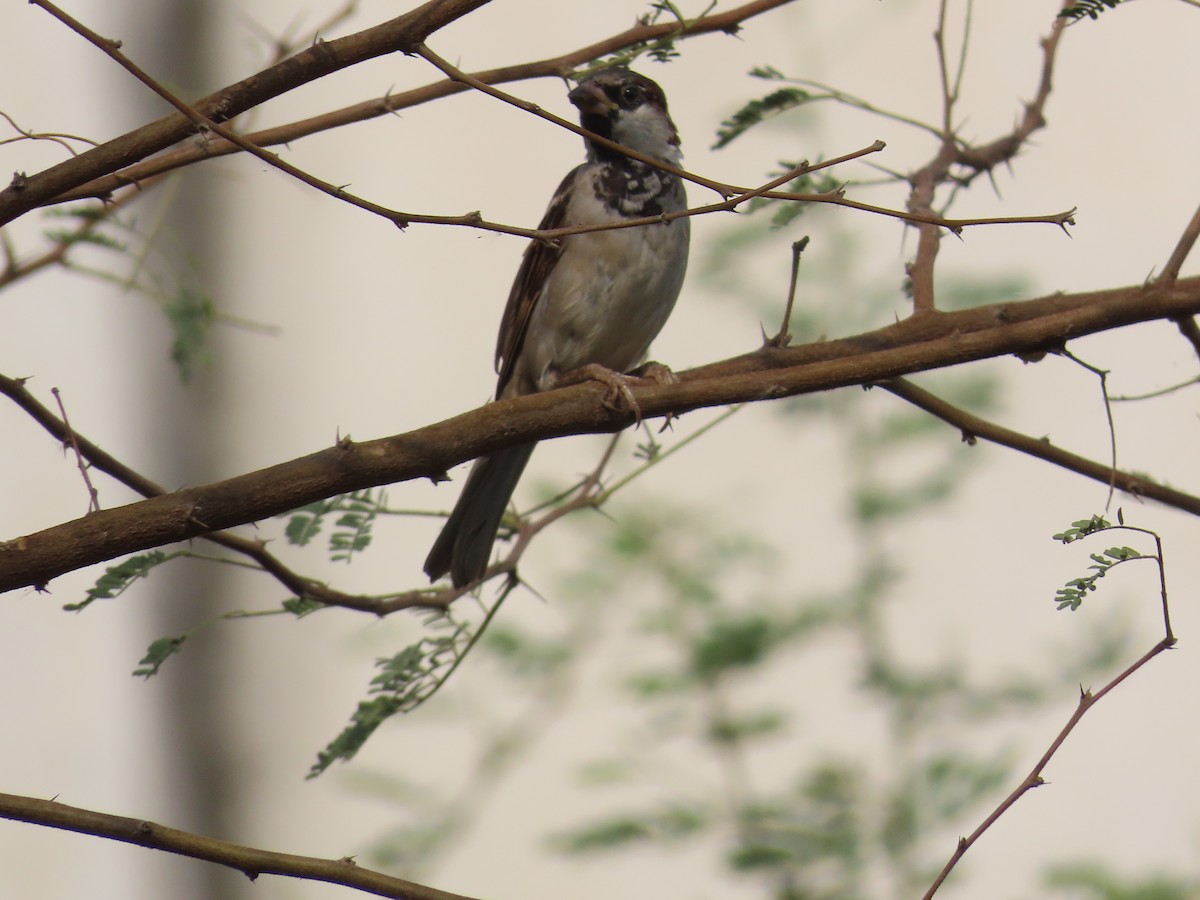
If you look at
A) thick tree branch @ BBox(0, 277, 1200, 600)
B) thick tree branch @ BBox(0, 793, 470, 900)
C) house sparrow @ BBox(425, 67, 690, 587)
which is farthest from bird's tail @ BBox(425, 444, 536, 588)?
thick tree branch @ BBox(0, 793, 470, 900)

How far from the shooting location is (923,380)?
4523 millimetres

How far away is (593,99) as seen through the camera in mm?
3473

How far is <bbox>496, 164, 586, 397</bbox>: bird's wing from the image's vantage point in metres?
3.39

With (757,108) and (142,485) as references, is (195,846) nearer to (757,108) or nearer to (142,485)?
(142,485)

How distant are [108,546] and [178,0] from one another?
6.69 m

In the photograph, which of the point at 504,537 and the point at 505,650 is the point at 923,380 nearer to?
the point at 505,650

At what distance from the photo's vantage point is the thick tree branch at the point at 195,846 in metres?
1.49

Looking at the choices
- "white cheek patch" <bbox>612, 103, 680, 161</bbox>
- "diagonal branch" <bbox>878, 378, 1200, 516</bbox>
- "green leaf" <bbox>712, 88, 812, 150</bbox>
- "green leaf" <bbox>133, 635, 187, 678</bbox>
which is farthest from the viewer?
"white cheek patch" <bbox>612, 103, 680, 161</bbox>

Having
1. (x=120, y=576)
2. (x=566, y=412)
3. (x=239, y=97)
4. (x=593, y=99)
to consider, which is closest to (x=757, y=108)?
(x=566, y=412)

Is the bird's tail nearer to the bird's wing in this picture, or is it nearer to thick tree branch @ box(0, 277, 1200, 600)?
the bird's wing

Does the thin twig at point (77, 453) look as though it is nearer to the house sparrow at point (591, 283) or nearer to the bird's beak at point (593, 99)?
the house sparrow at point (591, 283)

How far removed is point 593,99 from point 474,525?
1.13m

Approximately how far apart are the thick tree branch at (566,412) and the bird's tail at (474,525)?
99 centimetres

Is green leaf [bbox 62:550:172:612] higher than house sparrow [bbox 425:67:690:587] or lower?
lower
